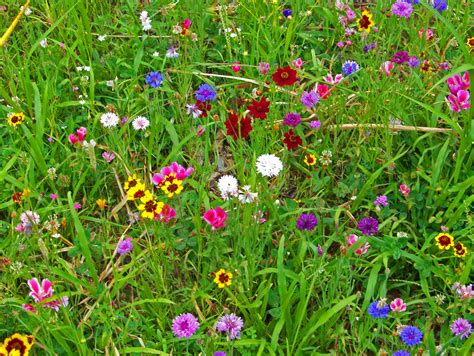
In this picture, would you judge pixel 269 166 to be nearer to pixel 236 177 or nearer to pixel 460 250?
pixel 236 177

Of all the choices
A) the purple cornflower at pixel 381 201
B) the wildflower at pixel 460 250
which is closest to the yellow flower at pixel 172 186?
the purple cornflower at pixel 381 201

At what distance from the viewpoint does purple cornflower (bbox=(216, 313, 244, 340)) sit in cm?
A: 192

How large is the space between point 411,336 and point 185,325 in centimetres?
70

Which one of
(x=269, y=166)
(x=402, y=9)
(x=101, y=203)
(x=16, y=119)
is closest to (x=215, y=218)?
(x=269, y=166)

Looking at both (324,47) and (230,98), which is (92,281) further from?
(324,47)

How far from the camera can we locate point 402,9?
2.71m

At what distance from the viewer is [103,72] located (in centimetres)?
286

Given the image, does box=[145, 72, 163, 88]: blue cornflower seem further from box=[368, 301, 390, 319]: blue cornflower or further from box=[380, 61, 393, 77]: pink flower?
A: box=[368, 301, 390, 319]: blue cornflower

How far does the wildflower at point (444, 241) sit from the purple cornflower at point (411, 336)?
0.36m

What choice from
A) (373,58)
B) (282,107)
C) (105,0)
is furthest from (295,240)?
(105,0)

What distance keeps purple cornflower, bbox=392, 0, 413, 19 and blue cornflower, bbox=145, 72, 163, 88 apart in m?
1.09

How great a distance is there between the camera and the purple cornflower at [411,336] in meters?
1.83

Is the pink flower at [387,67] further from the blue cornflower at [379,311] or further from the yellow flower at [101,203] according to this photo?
the yellow flower at [101,203]

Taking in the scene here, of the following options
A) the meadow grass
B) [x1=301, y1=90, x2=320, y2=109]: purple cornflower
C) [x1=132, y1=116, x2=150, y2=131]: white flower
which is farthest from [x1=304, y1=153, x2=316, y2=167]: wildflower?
[x1=132, y1=116, x2=150, y2=131]: white flower
